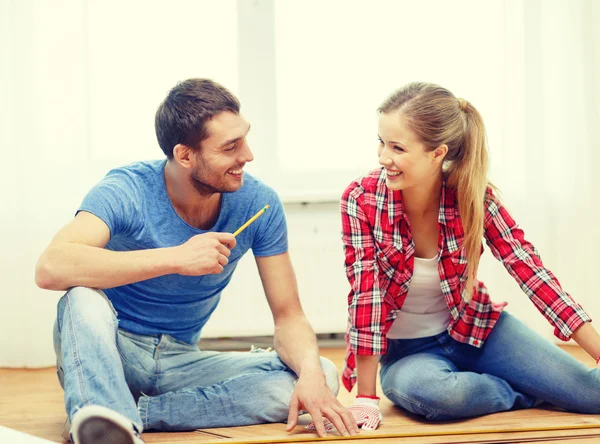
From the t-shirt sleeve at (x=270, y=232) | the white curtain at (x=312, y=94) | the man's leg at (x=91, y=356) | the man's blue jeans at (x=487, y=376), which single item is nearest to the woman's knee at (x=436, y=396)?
the man's blue jeans at (x=487, y=376)

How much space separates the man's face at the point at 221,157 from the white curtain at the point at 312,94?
1.28 metres

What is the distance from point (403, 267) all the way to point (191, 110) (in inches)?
23.8

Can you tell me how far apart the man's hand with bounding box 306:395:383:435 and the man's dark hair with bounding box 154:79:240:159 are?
68cm

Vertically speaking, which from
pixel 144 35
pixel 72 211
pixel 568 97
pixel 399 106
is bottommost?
pixel 72 211

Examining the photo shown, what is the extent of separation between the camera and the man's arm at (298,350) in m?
1.58

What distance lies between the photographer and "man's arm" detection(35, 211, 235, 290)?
1.53 meters

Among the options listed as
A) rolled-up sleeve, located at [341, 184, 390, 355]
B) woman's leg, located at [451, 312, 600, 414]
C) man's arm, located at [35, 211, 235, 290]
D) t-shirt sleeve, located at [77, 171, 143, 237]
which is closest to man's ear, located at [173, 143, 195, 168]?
t-shirt sleeve, located at [77, 171, 143, 237]

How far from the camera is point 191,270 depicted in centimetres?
155

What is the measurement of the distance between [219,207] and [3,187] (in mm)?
1382

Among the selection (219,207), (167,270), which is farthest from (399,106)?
(167,270)

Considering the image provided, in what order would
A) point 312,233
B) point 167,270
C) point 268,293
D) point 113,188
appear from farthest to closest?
point 312,233 → point 268,293 → point 113,188 → point 167,270

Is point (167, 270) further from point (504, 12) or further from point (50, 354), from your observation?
point (504, 12)

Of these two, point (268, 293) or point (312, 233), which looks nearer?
point (268, 293)

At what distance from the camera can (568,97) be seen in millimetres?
2943
